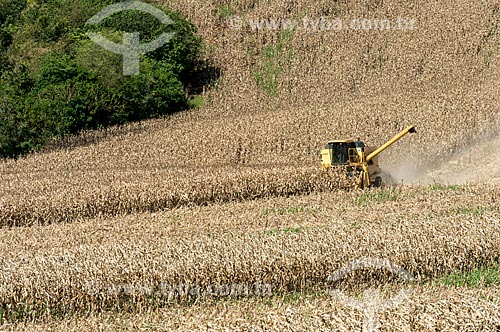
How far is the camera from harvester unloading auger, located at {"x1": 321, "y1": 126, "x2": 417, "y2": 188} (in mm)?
24438

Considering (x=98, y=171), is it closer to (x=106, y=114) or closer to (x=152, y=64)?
(x=106, y=114)

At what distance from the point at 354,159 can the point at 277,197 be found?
9.67ft

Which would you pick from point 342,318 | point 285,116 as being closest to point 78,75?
point 285,116

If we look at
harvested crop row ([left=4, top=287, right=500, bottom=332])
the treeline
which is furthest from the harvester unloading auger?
the treeline

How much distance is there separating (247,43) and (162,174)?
26.2 meters

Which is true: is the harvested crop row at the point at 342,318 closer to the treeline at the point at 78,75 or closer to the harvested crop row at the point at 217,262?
the harvested crop row at the point at 217,262

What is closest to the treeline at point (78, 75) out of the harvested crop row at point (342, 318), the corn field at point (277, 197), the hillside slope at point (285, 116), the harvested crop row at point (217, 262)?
the corn field at point (277, 197)

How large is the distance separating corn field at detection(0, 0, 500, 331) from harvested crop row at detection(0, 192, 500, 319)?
0.04 metres

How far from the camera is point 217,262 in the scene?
14078 mm

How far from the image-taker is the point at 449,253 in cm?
1462

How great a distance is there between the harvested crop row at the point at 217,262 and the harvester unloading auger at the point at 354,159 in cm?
823

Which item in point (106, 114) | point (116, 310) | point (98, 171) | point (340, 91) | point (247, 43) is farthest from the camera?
point (247, 43)

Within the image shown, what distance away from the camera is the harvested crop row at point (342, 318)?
10.2 meters

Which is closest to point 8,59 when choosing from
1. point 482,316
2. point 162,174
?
point 162,174
